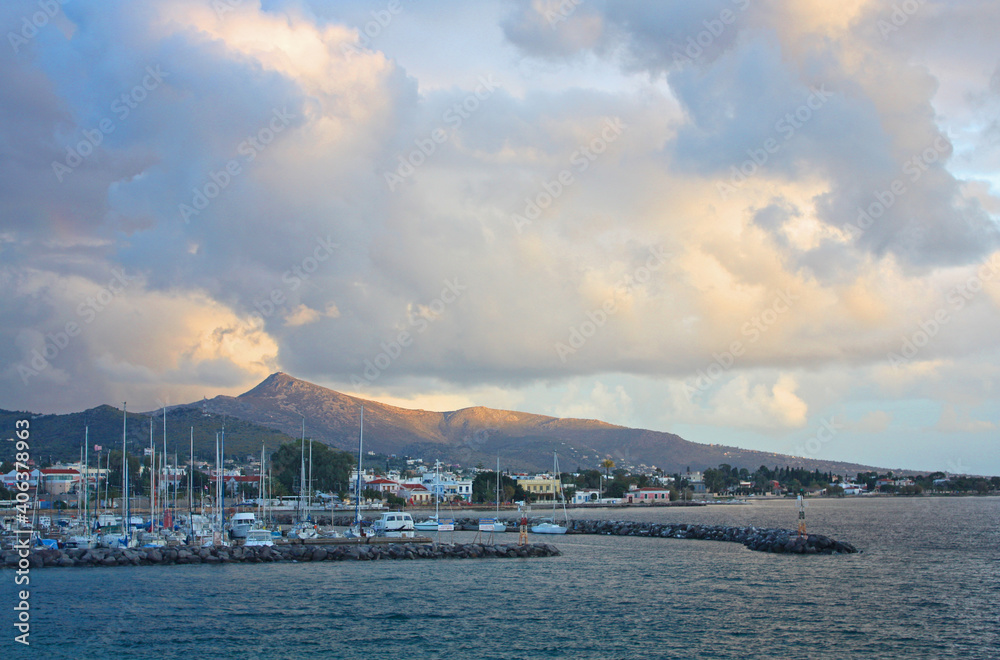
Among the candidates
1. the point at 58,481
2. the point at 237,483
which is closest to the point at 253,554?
the point at 58,481

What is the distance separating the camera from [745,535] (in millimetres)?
85062

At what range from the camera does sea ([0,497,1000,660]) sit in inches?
1412

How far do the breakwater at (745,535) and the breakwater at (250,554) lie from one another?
789 inches

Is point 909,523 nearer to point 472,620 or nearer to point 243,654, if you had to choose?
point 472,620

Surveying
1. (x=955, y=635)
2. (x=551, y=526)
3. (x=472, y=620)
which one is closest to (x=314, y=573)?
(x=472, y=620)

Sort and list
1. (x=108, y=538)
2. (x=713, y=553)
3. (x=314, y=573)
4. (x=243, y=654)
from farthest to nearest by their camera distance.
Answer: (x=713, y=553) < (x=108, y=538) < (x=314, y=573) < (x=243, y=654)

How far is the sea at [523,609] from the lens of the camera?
35875mm

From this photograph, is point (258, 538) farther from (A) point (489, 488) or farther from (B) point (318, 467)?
(A) point (489, 488)

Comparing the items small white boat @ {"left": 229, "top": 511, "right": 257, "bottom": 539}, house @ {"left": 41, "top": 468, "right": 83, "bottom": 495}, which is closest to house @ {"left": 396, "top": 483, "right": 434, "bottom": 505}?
house @ {"left": 41, "top": 468, "right": 83, "bottom": 495}

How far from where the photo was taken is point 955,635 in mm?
38719

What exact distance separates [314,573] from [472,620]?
19.7 m

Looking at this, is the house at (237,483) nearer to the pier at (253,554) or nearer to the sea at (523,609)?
the pier at (253,554)

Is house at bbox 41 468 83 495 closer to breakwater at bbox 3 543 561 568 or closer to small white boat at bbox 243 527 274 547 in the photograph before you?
small white boat at bbox 243 527 274 547

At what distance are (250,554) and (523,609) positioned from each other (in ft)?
89.7
